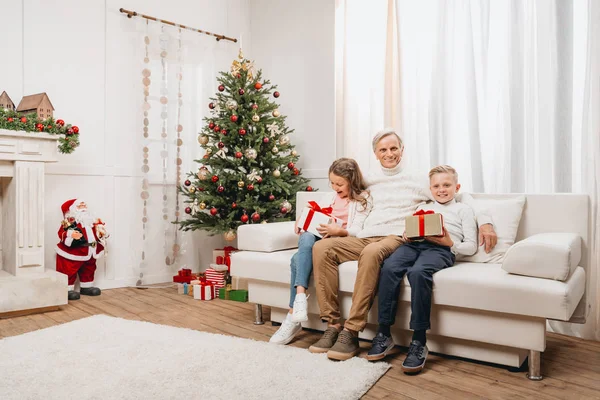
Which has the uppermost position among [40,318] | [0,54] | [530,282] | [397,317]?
[0,54]

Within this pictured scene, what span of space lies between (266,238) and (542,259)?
144 centimetres

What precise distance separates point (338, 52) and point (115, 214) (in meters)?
2.24

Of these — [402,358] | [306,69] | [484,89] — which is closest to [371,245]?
[402,358]

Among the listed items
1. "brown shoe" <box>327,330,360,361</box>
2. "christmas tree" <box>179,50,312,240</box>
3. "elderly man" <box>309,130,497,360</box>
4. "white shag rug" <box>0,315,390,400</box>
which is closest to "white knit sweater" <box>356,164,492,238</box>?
"elderly man" <box>309,130,497,360</box>

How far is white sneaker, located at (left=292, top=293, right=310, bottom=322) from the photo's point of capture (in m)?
2.35

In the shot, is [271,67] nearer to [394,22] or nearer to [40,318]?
[394,22]

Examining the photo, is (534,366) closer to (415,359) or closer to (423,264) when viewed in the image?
(415,359)

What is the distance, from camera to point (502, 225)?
2439 millimetres

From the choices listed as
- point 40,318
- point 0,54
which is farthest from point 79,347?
point 0,54

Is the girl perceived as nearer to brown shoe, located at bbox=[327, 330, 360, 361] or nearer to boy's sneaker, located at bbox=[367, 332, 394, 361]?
brown shoe, located at bbox=[327, 330, 360, 361]

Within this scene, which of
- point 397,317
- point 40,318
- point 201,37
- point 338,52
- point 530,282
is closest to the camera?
point 530,282

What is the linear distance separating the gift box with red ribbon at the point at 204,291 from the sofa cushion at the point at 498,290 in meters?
1.49

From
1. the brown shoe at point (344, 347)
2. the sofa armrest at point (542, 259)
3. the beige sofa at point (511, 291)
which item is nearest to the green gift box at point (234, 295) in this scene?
the beige sofa at point (511, 291)

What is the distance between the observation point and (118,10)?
401 cm
